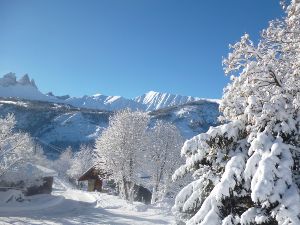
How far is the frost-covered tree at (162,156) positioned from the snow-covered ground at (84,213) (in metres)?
5.48

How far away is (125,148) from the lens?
167ft

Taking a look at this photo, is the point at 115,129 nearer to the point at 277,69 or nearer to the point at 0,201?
the point at 0,201

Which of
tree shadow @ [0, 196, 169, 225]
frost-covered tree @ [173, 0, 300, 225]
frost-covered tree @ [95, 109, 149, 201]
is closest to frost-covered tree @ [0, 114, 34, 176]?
tree shadow @ [0, 196, 169, 225]

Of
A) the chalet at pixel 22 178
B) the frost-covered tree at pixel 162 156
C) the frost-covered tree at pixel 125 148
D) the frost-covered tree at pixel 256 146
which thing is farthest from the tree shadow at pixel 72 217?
the frost-covered tree at pixel 256 146

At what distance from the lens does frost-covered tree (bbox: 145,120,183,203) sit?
5138 cm

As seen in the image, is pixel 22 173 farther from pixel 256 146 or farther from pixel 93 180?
pixel 256 146

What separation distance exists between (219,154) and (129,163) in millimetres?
39926

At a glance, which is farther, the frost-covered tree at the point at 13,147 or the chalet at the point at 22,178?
the chalet at the point at 22,178

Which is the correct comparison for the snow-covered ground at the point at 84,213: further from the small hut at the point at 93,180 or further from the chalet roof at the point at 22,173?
the small hut at the point at 93,180

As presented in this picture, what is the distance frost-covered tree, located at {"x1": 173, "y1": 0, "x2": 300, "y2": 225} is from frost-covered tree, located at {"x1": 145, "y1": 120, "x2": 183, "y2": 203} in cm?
3881

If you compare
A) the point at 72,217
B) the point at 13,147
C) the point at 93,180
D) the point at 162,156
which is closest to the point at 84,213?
the point at 72,217

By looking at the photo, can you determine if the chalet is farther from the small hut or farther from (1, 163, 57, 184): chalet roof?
the small hut

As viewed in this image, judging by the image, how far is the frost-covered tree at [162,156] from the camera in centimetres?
5138

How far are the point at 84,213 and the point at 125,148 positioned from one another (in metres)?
10.2
